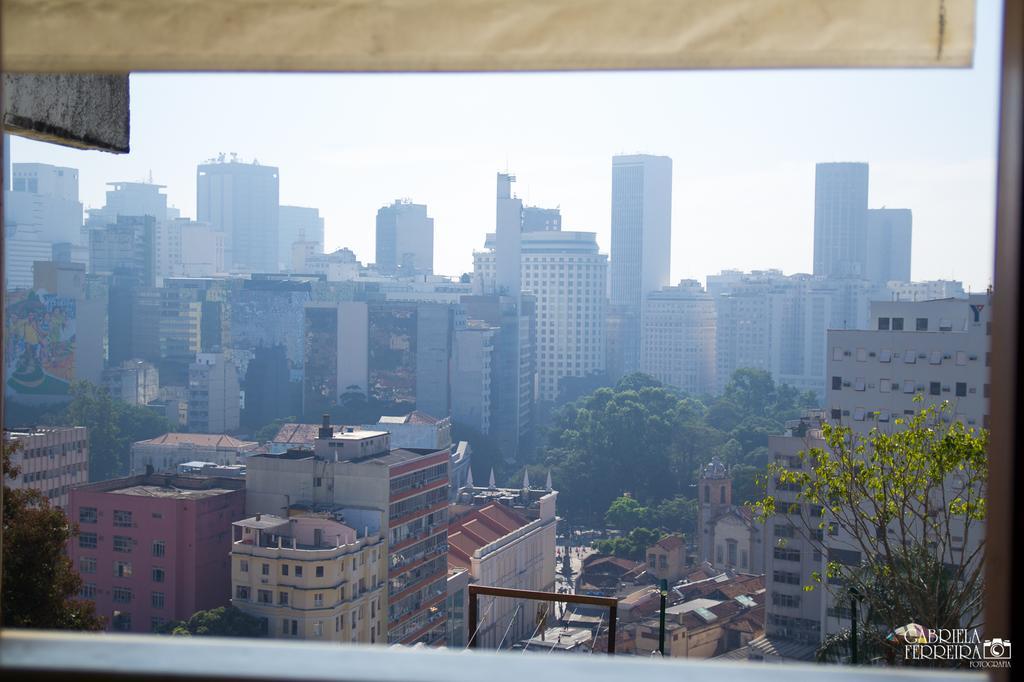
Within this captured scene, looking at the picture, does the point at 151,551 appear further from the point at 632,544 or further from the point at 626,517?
the point at 626,517

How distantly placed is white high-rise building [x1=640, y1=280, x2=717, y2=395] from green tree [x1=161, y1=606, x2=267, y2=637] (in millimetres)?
18514

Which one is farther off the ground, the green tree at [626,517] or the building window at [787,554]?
the building window at [787,554]

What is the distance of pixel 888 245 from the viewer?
29.1m

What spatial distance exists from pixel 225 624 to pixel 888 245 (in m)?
25.0

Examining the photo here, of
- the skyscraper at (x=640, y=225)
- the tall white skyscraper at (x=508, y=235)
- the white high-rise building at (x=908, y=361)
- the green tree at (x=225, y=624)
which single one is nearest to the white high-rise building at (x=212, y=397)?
the tall white skyscraper at (x=508, y=235)

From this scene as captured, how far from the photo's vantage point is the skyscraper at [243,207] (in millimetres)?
36781

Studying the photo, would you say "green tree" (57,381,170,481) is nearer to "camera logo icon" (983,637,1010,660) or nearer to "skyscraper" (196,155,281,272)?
"camera logo icon" (983,637,1010,660)

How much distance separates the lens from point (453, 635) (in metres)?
11.1

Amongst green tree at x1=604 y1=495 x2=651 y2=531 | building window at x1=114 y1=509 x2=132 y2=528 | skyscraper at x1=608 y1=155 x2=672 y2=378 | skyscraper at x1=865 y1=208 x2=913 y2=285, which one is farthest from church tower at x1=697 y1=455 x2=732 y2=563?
skyscraper at x1=608 y1=155 x2=672 y2=378

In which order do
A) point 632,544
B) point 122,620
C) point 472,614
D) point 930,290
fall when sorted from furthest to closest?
point 930,290 < point 632,544 < point 122,620 < point 472,614

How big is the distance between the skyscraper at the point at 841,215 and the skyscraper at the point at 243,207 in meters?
19.2

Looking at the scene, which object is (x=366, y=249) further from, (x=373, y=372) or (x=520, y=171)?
(x=373, y=372)

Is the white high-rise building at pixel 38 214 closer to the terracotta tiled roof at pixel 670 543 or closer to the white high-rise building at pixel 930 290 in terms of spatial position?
the terracotta tiled roof at pixel 670 543

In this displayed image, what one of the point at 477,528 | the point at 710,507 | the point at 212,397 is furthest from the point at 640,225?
the point at 477,528
